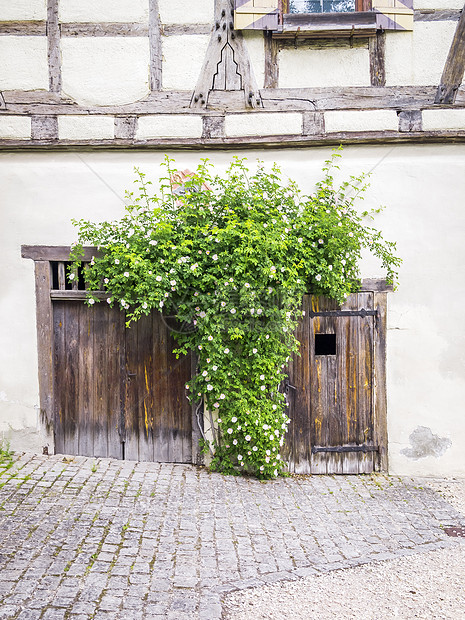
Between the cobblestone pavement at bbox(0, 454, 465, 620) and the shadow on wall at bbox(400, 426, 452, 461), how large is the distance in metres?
0.35

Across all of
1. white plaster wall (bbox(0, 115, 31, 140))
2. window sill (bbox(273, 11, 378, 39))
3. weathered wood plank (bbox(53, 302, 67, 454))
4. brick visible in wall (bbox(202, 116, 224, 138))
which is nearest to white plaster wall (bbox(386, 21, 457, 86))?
window sill (bbox(273, 11, 378, 39))

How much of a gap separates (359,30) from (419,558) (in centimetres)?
481

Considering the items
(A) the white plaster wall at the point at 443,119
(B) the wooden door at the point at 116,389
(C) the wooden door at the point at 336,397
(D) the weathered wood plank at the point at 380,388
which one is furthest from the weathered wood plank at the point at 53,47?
(D) the weathered wood plank at the point at 380,388

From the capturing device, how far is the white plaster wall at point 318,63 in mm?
5078

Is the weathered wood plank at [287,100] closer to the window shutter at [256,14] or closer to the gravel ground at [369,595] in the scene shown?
the window shutter at [256,14]

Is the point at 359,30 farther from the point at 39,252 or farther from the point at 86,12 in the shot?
the point at 39,252

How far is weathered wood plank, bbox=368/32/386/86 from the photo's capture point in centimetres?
506

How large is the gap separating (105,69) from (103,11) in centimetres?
58

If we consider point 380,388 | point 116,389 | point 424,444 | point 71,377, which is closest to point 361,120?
point 380,388

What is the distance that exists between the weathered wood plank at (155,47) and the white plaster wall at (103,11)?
0.20 ft

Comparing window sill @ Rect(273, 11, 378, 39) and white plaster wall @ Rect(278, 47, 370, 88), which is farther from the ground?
window sill @ Rect(273, 11, 378, 39)

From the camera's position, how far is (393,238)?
519 centimetres

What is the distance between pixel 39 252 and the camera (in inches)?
205

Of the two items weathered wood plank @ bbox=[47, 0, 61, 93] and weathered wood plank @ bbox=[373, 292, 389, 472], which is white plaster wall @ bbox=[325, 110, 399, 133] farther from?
weathered wood plank @ bbox=[47, 0, 61, 93]
